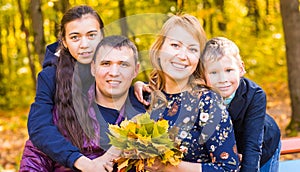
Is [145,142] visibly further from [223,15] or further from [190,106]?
[223,15]

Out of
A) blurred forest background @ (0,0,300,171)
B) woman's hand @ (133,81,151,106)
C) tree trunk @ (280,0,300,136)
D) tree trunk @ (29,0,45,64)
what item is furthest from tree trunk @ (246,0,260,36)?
woman's hand @ (133,81,151,106)

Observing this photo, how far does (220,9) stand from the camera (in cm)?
1028

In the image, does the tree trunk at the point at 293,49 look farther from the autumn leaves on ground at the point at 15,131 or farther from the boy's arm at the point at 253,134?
the boy's arm at the point at 253,134

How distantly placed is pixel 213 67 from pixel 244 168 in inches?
19.7

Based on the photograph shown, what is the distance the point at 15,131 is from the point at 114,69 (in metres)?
6.85

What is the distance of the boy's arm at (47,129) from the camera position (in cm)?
236

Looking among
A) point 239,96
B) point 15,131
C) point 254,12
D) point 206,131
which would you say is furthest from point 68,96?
point 254,12

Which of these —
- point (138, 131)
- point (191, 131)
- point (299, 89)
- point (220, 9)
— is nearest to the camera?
point (138, 131)

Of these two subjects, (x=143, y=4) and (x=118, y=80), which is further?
(x=143, y=4)

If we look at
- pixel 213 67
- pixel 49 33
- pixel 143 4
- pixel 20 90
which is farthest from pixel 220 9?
pixel 213 67

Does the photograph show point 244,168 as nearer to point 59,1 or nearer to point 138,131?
point 138,131

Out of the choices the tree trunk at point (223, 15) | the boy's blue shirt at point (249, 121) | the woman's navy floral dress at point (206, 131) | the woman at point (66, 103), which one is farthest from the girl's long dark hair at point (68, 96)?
the tree trunk at point (223, 15)

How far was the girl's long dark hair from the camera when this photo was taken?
2.44 meters

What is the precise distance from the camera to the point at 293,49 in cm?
665
